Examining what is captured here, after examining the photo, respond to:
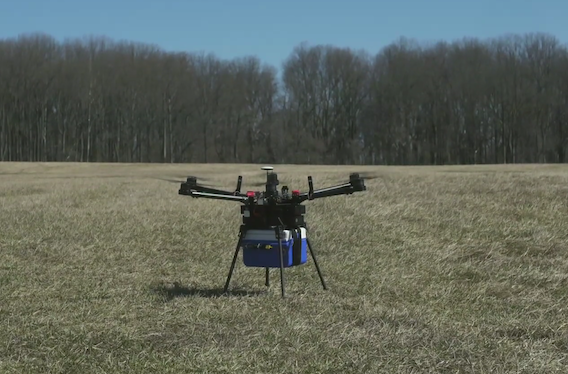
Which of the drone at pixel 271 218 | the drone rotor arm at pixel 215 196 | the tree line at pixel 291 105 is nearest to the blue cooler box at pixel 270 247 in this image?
the drone at pixel 271 218

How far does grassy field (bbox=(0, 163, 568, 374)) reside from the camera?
511cm

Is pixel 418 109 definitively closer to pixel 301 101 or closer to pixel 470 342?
pixel 301 101

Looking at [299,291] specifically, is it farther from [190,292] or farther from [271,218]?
[190,292]

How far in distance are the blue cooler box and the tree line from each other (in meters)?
63.7

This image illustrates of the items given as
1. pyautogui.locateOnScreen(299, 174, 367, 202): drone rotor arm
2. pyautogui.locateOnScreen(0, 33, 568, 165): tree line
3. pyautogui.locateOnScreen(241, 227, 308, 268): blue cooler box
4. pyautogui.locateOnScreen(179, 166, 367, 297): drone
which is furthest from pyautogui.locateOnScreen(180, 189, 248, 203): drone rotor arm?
pyautogui.locateOnScreen(0, 33, 568, 165): tree line

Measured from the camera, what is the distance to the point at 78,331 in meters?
5.71

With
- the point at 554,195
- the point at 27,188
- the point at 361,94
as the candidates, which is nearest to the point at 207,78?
the point at 361,94

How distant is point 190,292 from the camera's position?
24.3ft

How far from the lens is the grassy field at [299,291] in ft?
16.8

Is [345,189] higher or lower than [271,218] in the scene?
higher

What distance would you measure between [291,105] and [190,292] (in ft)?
233

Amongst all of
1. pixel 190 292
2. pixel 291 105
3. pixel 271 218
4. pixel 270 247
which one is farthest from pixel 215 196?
pixel 291 105

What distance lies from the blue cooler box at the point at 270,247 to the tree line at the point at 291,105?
63651 millimetres

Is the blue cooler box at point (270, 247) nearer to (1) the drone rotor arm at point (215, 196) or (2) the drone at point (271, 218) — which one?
(2) the drone at point (271, 218)
